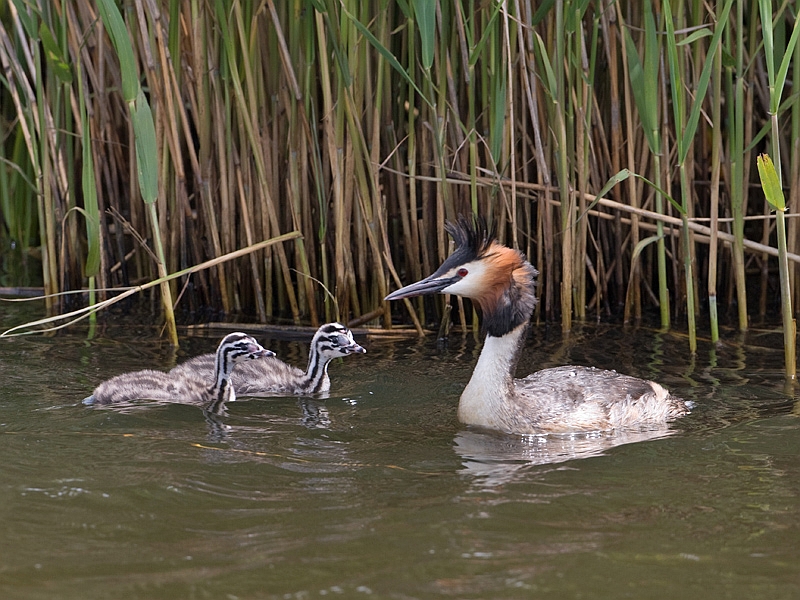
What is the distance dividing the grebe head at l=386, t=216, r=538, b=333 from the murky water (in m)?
0.56

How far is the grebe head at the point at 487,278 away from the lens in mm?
5012

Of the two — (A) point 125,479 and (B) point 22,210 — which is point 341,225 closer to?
(A) point 125,479

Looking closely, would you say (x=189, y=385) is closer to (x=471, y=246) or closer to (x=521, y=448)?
(x=471, y=246)

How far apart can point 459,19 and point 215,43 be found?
1.38m

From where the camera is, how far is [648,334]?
658cm

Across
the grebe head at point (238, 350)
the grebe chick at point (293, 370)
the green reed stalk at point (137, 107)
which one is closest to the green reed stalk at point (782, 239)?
the grebe chick at point (293, 370)

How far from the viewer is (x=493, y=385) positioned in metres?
4.98

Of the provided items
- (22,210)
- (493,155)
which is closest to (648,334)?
(493,155)

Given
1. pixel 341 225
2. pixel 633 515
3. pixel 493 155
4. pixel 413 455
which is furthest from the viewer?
pixel 341 225

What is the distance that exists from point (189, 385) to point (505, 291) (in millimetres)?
1566

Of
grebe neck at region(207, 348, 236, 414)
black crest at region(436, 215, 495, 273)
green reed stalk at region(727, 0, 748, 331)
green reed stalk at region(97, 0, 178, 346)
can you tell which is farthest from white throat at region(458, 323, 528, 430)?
green reed stalk at region(97, 0, 178, 346)

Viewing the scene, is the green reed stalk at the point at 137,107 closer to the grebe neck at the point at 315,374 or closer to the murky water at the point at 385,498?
the grebe neck at the point at 315,374

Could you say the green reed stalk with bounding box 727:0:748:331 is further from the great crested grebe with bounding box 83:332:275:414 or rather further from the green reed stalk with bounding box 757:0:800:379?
the great crested grebe with bounding box 83:332:275:414

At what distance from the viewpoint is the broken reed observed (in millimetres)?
6016
